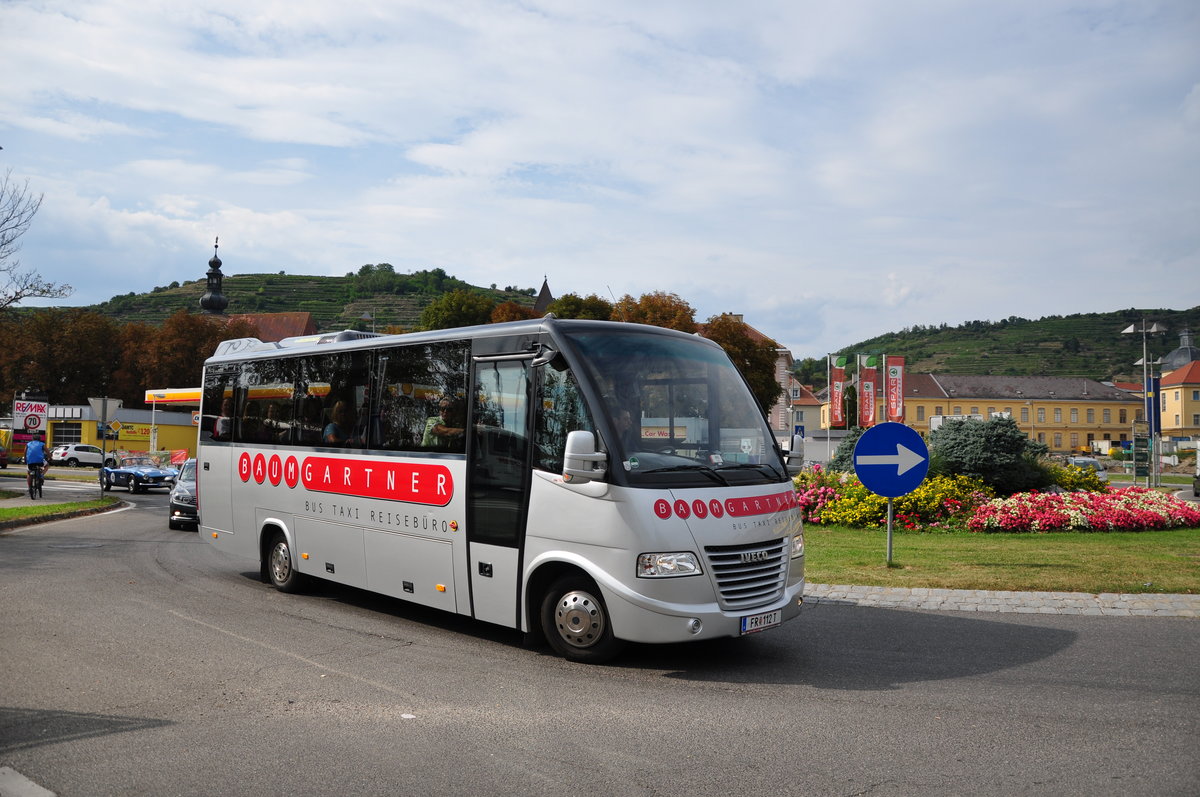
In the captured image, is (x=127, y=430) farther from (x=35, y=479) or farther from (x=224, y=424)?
(x=224, y=424)

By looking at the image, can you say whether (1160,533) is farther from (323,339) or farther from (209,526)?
(209,526)

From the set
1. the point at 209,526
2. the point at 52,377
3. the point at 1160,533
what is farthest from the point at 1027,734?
the point at 52,377

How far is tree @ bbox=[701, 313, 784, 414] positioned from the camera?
187 ft

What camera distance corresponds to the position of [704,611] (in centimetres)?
687

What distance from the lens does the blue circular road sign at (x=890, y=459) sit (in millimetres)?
11438

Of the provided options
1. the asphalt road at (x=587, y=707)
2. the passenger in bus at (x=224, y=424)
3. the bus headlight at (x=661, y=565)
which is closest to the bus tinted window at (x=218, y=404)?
the passenger in bus at (x=224, y=424)

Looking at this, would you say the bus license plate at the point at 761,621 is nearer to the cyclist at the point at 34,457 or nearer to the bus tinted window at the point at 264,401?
the bus tinted window at the point at 264,401

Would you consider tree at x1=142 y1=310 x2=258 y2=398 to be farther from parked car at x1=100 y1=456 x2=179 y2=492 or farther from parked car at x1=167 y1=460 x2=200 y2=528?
parked car at x1=167 y1=460 x2=200 y2=528

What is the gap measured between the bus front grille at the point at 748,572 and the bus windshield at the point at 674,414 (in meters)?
0.53

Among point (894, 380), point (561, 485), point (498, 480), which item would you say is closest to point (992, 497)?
point (498, 480)

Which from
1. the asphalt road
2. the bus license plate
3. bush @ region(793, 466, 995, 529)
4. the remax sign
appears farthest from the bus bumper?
bush @ region(793, 466, 995, 529)

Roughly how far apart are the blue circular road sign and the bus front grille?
4348mm

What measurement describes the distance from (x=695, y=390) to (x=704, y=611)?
1.86m

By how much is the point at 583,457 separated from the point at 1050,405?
134913 millimetres
